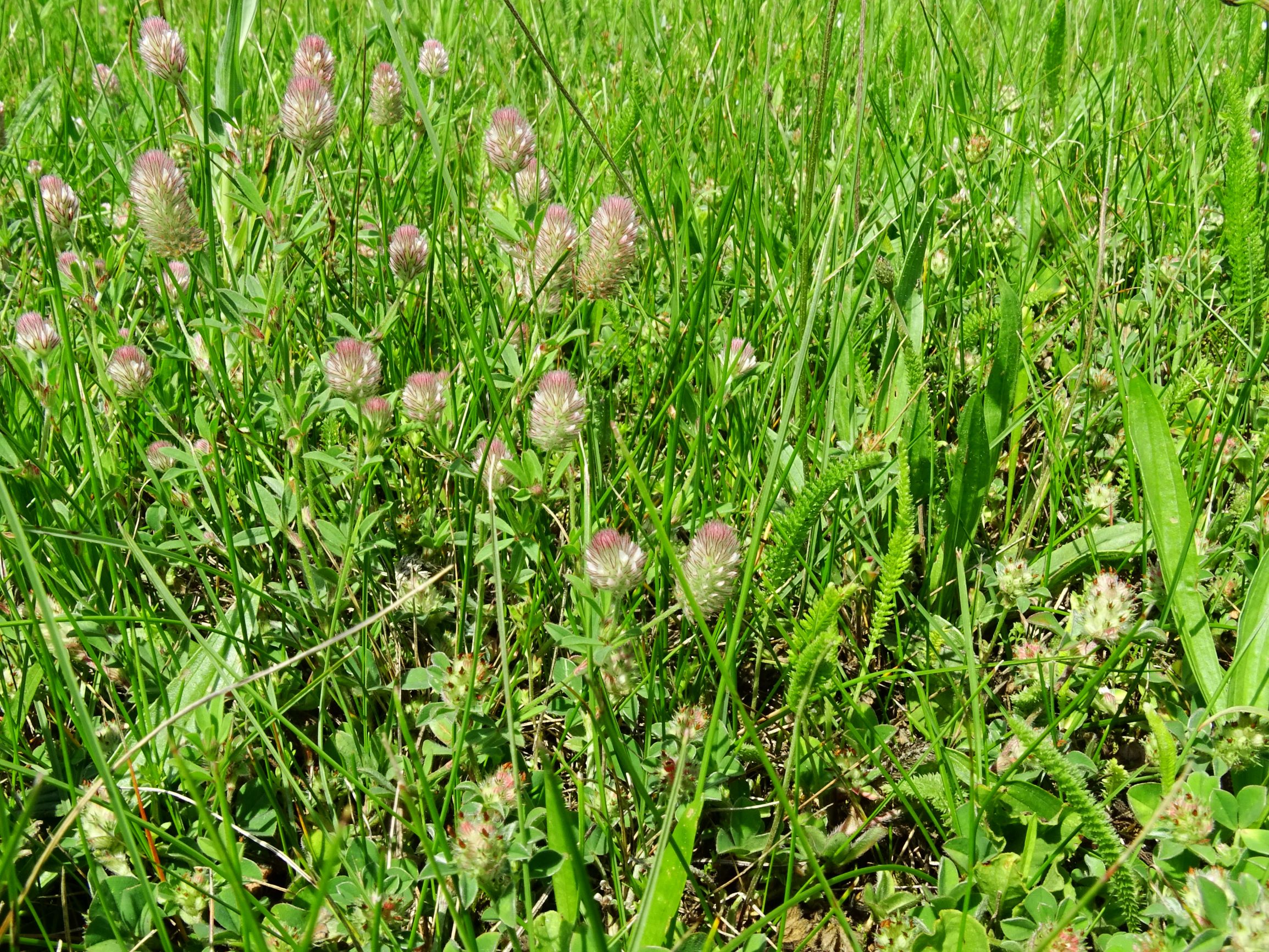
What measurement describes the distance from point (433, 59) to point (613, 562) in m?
1.51

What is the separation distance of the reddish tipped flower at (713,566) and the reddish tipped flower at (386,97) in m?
1.10

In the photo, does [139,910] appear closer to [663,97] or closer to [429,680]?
[429,680]

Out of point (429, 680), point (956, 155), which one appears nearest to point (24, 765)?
point (429, 680)

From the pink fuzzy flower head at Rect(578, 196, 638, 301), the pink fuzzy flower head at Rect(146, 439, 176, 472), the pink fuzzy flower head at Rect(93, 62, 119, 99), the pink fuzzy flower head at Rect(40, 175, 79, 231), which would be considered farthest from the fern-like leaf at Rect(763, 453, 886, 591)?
the pink fuzzy flower head at Rect(93, 62, 119, 99)

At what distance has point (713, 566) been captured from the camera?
1104 mm

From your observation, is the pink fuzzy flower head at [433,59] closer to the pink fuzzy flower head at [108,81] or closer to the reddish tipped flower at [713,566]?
the pink fuzzy flower head at [108,81]

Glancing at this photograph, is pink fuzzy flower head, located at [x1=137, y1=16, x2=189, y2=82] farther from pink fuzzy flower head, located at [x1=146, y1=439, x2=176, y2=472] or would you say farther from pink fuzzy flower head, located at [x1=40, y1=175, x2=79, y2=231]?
pink fuzzy flower head, located at [x1=146, y1=439, x2=176, y2=472]

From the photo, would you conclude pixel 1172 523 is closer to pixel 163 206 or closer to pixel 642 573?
pixel 642 573

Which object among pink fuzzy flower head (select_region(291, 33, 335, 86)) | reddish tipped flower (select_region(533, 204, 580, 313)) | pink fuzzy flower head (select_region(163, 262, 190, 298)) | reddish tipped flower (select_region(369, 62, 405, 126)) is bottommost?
pink fuzzy flower head (select_region(163, 262, 190, 298))

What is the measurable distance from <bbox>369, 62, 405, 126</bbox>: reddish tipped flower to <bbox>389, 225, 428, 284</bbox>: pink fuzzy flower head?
0.27 m

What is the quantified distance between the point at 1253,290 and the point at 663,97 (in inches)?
73.9

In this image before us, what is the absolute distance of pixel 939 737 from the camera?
1.20 meters

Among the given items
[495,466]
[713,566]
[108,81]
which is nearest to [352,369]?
[495,466]

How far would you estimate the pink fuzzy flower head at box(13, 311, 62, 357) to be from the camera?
4.91 feet
